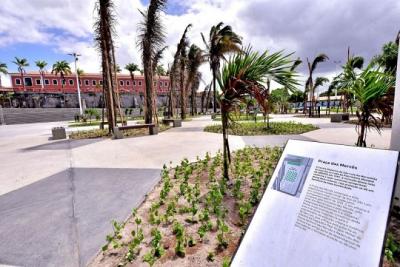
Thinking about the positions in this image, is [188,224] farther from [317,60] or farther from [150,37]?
[317,60]

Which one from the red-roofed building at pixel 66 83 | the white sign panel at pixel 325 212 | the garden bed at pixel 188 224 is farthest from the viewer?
the red-roofed building at pixel 66 83

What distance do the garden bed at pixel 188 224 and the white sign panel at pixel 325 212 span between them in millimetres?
570

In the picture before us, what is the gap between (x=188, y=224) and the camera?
303 centimetres

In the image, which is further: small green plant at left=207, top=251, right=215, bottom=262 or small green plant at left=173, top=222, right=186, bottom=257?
small green plant at left=173, top=222, right=186, bottom=257

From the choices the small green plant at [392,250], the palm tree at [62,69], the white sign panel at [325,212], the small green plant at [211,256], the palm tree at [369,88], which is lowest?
the small green plant at [211,256]

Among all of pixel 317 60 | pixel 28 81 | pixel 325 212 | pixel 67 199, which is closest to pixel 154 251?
pixel 325 212

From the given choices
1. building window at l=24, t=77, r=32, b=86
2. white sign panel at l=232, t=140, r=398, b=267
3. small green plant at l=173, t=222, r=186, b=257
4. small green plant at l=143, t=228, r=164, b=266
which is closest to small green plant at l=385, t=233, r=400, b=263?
white sign panel at l=232, t=140, r=398, b=267

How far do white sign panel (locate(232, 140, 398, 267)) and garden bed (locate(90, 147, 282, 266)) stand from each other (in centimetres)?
57

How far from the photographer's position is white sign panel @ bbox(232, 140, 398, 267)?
4.77ft

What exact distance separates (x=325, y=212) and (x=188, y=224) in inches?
73.6

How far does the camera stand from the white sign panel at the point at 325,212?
4.77ft

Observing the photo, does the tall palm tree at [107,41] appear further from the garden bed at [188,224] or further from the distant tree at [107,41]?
the garden bed at [188,224]

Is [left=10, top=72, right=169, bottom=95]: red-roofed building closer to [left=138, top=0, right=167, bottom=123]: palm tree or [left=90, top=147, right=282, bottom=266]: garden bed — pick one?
[left=138, top=0, right=167, bottom=123]: palm tree

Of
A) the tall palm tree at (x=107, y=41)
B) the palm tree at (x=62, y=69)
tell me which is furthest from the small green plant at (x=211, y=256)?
the palm tree at (x=62, y=69)
